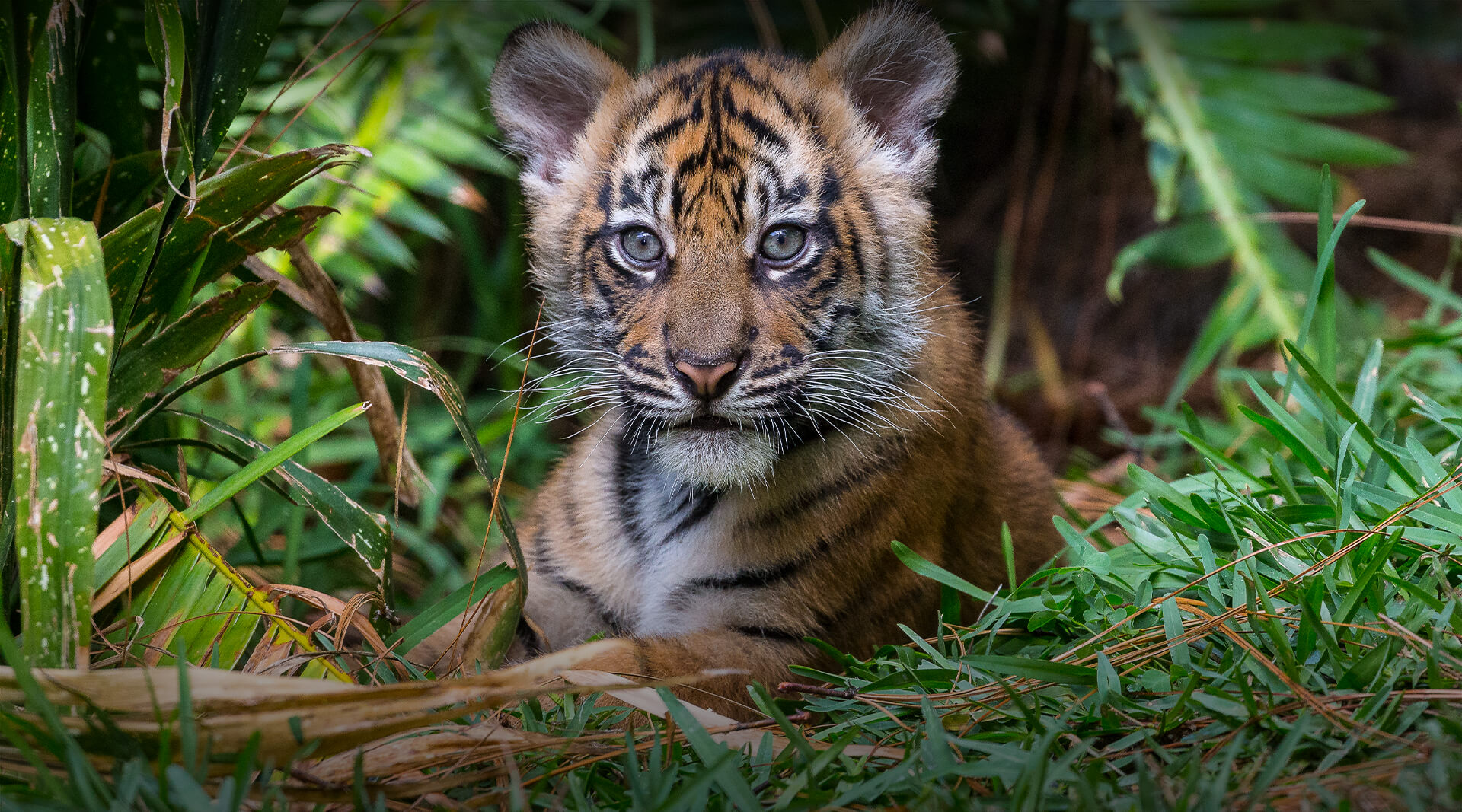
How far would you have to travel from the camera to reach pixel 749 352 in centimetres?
259

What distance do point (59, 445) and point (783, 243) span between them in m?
1.67

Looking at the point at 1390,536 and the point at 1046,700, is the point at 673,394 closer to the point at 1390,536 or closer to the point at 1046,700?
the point at 1046,700

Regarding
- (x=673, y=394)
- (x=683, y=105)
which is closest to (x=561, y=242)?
(x=683, y=105)

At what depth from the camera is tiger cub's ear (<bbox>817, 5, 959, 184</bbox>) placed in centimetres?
304

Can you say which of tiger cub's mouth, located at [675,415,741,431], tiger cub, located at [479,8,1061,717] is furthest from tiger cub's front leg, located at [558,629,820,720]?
tiger cub's mouth, located at [675,415,741,431]

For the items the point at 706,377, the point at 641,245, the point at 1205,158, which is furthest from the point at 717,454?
the point at 1205,158

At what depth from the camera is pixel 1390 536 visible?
Result: 230 centimetres

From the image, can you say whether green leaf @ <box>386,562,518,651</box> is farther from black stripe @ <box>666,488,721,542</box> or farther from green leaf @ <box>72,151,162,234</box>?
green leaf @ <box>72,151,162,234</box>

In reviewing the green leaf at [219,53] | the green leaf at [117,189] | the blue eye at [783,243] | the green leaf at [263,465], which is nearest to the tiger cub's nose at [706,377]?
the blue eye at [783,243]

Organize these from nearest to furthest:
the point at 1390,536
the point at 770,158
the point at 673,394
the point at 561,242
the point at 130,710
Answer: the point at 130,710
the point at 1390,536
the point at 673,394
the point at 770,158
the point at 561,242

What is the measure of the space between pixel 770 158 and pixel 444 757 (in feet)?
5.56

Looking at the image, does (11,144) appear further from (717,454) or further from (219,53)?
(717,454)

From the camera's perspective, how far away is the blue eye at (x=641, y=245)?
2.86m

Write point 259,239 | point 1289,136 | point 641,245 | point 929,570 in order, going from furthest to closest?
point 1289,136, point 641,245, point 929,570, point 259,239
